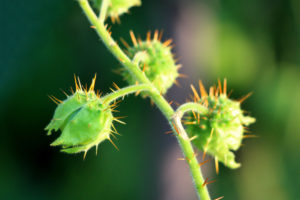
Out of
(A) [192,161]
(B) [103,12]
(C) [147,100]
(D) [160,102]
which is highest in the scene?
(B) [103,12]

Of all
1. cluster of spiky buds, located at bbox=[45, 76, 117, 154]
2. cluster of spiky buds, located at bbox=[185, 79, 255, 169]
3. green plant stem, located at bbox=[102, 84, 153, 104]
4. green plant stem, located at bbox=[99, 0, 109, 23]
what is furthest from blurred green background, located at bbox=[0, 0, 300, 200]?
cluster of spiky buds, located at bbox=[45, 76, 117, 154]

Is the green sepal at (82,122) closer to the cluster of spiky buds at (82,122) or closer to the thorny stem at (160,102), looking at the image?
the cluster of spiky buds at (82,122)

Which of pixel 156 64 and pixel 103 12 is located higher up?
pixel 103 12

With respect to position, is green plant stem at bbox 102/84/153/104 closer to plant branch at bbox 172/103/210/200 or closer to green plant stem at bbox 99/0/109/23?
plant branch at bbox 172/103/210/200

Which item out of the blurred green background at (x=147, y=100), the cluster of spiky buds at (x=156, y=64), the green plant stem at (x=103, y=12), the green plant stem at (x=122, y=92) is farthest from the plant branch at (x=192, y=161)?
the blurred green background at (x=147, y=100)

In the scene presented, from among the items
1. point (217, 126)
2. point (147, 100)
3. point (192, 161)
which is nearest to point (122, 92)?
point (192, 161)

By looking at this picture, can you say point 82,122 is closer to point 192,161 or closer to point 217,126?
point 192,161

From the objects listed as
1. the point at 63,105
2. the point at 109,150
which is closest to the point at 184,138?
the point at 63,105

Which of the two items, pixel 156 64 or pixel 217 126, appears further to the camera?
pixel 156 64
